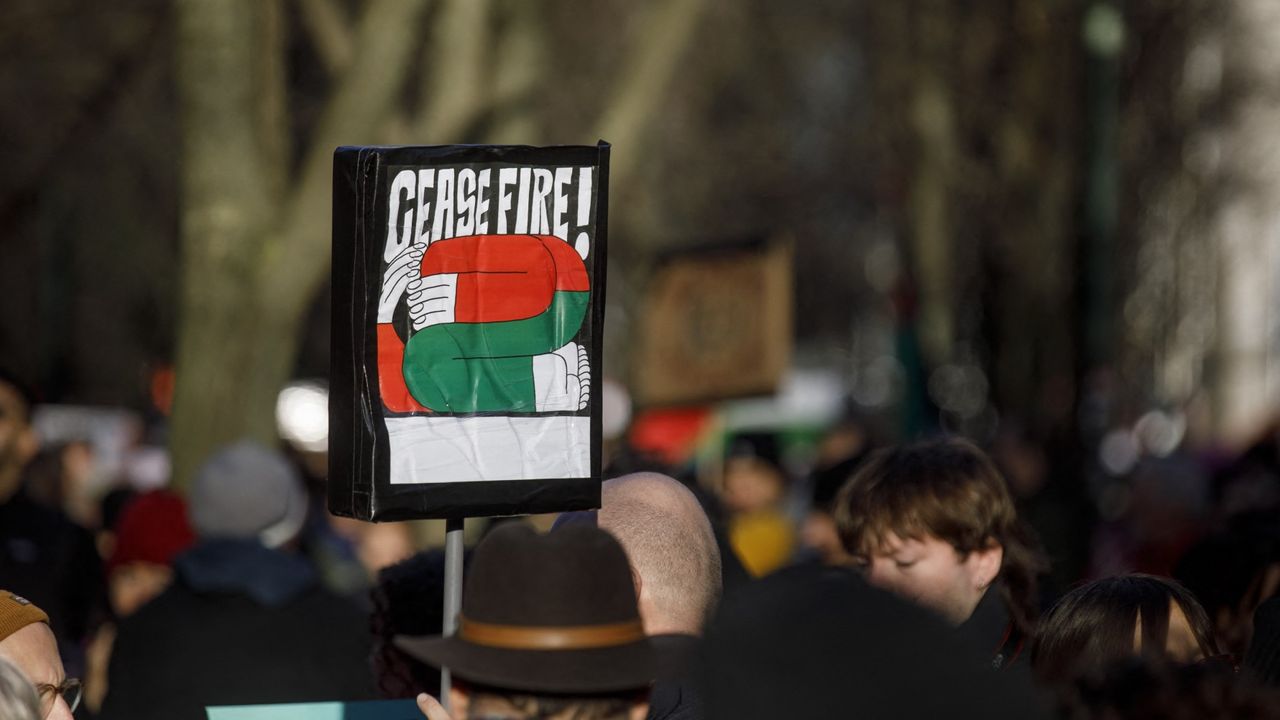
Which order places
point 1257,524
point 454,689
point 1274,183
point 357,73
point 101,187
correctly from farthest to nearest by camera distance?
1. point 1274,183
2. point 101,187
3. point 357,73
4. point 1257,524
5. point 454,689

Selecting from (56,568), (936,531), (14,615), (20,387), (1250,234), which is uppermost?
(1250,234)

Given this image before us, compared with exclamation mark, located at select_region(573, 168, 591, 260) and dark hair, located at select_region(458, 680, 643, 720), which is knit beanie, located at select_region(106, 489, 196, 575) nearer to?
exclamation mark, located at select_region(573, 168, 591, 260)

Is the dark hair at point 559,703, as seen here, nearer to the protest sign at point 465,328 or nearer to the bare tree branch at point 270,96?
the protest sign at point 465,328

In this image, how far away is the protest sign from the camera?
3.65m

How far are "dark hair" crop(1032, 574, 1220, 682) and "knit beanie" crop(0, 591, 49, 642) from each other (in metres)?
1.89

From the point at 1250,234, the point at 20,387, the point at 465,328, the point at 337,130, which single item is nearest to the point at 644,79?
the point at 337,130

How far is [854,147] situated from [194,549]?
31815mm

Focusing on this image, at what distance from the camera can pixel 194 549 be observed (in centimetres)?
557

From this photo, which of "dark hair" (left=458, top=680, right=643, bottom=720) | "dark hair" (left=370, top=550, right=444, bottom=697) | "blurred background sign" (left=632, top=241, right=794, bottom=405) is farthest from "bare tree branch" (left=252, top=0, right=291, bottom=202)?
"dark hair" (left=458, top=680, right=643, bottom=720)

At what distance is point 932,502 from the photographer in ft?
14.4

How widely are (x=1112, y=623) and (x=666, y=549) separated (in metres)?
0.84

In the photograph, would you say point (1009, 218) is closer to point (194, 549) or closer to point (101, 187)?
point (101, 187)

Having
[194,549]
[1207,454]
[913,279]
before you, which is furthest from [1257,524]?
[913,279]

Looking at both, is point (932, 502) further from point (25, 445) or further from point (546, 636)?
point (25, 445)
